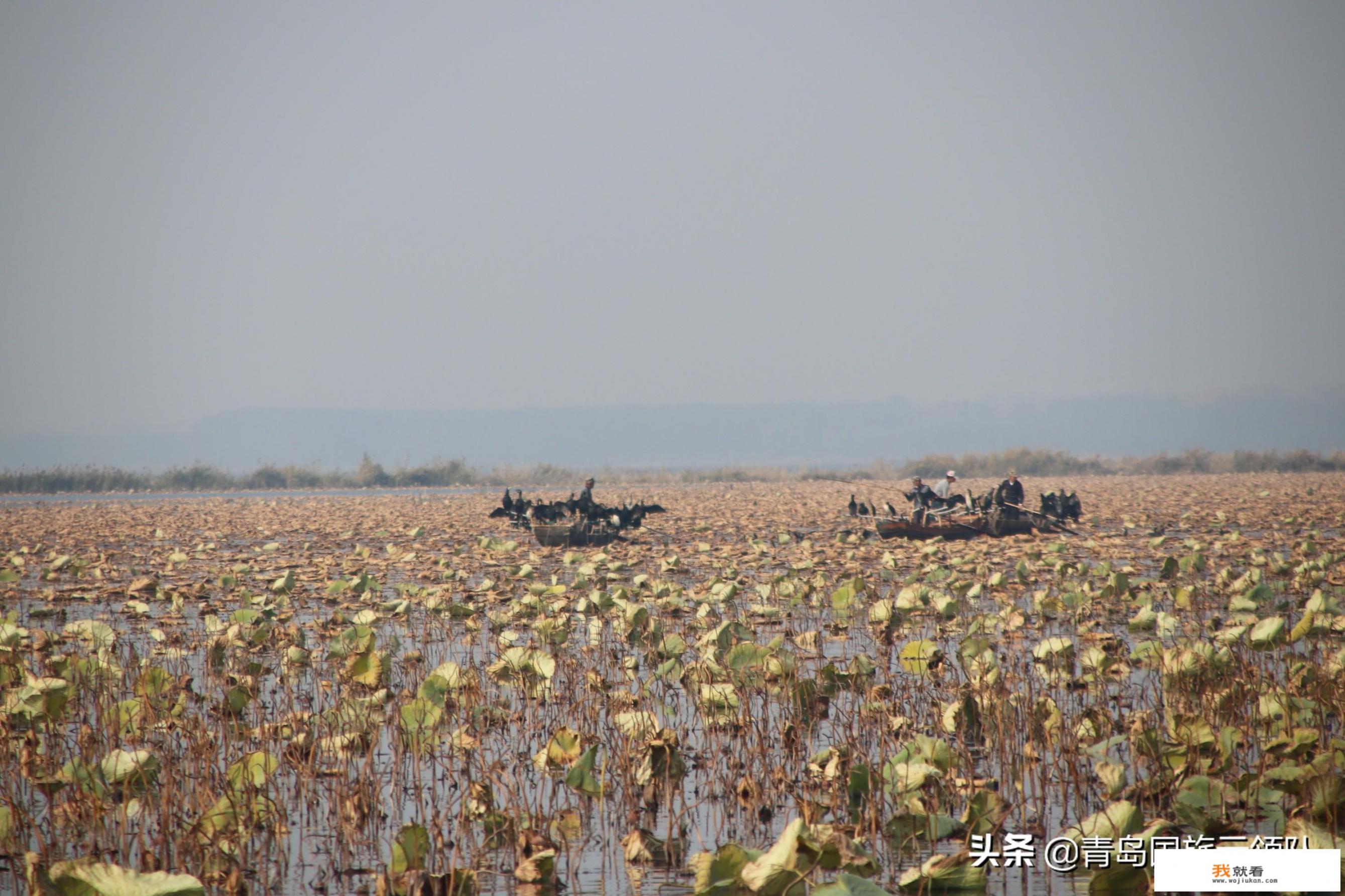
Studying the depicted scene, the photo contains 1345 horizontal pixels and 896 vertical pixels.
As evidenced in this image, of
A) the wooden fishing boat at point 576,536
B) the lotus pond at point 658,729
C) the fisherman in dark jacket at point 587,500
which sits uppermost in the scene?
the fisherman in dark jacket at point 587,500

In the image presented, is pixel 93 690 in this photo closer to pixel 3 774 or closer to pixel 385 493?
pixel 3 774

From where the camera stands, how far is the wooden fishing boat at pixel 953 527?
68.7 ft

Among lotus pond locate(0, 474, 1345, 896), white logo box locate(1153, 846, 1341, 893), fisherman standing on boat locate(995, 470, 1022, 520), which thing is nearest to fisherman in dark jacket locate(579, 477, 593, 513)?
lotus pond locate(0, 474, 1345, 896)

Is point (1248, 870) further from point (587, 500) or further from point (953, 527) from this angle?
point (587, 500)

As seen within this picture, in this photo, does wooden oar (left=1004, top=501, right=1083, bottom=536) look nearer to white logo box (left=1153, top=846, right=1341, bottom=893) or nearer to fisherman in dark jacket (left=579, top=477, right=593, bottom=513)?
fisherman in dark jacket (left=579, top=477, right=593, bottom=513)

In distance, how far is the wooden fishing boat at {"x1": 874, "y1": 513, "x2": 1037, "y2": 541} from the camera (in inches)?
825

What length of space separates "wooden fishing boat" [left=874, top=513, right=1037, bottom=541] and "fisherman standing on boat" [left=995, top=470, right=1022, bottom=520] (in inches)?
6.1

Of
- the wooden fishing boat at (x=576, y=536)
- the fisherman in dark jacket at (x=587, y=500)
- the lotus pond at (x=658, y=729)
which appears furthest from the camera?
the fisherman in dark jacket at (x=587, y=500)

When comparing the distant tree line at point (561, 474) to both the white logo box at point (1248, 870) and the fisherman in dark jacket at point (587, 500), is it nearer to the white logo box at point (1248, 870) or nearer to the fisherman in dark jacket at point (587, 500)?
the fisherman in dark jacket at point (587, 500)

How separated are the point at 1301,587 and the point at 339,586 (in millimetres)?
11292

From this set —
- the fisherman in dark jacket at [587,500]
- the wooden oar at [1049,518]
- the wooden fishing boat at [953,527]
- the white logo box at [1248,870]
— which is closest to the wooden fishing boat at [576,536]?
the fisherman in dark jacket at [587,500]

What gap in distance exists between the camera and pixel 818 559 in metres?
17.2

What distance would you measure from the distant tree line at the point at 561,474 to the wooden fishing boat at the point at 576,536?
49.4 m

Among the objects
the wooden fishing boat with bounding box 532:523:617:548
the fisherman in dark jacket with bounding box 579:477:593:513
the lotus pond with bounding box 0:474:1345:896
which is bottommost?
the lotus pond with bounding box 0:474:1345:896
